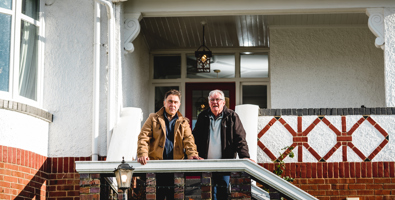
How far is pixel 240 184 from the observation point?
335 inches

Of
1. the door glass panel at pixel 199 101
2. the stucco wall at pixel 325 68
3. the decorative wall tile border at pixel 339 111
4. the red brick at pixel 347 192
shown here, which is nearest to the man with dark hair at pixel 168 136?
the decorative wall tile border at pixel 339 111

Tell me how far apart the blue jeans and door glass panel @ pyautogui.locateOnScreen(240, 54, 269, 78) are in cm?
711

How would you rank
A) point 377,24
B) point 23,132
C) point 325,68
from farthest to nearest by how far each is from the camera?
point 325,68, point 377,24, point 23,132

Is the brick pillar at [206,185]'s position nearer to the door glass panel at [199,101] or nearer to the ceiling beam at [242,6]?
the ceiling beam at [242,6]

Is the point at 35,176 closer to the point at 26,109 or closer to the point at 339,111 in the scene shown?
the point at 26,109

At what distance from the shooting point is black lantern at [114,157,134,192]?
8227mm

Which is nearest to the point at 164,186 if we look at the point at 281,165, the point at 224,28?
the point at 281,165

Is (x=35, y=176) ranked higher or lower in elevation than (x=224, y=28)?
lower

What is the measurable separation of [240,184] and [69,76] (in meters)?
4.29

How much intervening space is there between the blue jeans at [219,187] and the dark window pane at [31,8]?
435 centimetres

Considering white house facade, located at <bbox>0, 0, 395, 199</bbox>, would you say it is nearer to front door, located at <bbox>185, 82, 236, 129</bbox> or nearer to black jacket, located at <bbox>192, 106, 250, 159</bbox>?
black jacket, located at <bbox>192, 106, 250, 159</bbox>

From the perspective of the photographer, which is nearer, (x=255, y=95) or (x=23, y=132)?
(x=23, y=132)

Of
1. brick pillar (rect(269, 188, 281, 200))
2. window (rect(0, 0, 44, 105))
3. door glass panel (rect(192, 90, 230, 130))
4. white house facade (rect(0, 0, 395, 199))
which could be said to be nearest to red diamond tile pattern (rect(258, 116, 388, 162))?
white house facade (rect(0, 0, 395, 199))

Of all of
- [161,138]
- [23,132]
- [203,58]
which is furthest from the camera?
[203,58]
